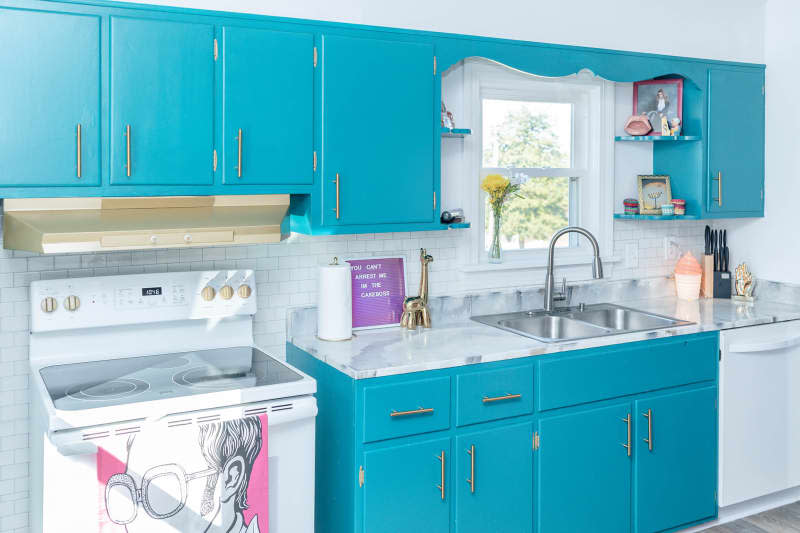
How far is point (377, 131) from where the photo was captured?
120 inches

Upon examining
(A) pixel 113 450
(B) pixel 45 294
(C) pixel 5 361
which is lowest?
(A) pixel 113 450

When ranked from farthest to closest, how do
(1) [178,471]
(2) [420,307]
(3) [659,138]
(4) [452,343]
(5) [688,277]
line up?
(5) [688,277] → (3) [659,138] → (2) [420,307] → (4) [452,343] → (1) [178,471]

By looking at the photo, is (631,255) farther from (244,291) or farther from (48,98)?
(48,98)

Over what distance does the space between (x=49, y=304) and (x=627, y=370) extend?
7.56 feet

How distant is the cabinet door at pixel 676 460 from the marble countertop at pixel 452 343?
1.09ft

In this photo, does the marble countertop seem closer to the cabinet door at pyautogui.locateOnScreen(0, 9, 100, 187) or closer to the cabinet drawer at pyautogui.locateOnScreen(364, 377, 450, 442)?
the cabinet drawer at pyautogui.locateOnScreen(364, 377, 450, 442)

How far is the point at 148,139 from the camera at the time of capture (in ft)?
8.57

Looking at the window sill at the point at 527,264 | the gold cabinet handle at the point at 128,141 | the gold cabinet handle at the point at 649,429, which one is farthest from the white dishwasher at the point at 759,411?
the gold cabinet handle at the point at 128,141

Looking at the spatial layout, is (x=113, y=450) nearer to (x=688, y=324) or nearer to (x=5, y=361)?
(x=5, y=361)

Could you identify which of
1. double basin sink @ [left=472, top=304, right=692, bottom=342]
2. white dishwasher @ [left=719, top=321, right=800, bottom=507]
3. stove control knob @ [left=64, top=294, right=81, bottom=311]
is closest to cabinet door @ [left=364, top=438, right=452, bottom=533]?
double basin sink @ [left=472, top=304, right=692, bottom=342]

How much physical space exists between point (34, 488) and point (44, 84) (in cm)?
136

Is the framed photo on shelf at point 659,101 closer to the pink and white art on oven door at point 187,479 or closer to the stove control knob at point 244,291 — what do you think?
the stove control knob at point 244,291

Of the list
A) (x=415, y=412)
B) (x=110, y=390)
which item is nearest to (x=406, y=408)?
(x=415, y=412)

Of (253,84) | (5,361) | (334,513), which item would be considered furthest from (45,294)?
(334,513)
